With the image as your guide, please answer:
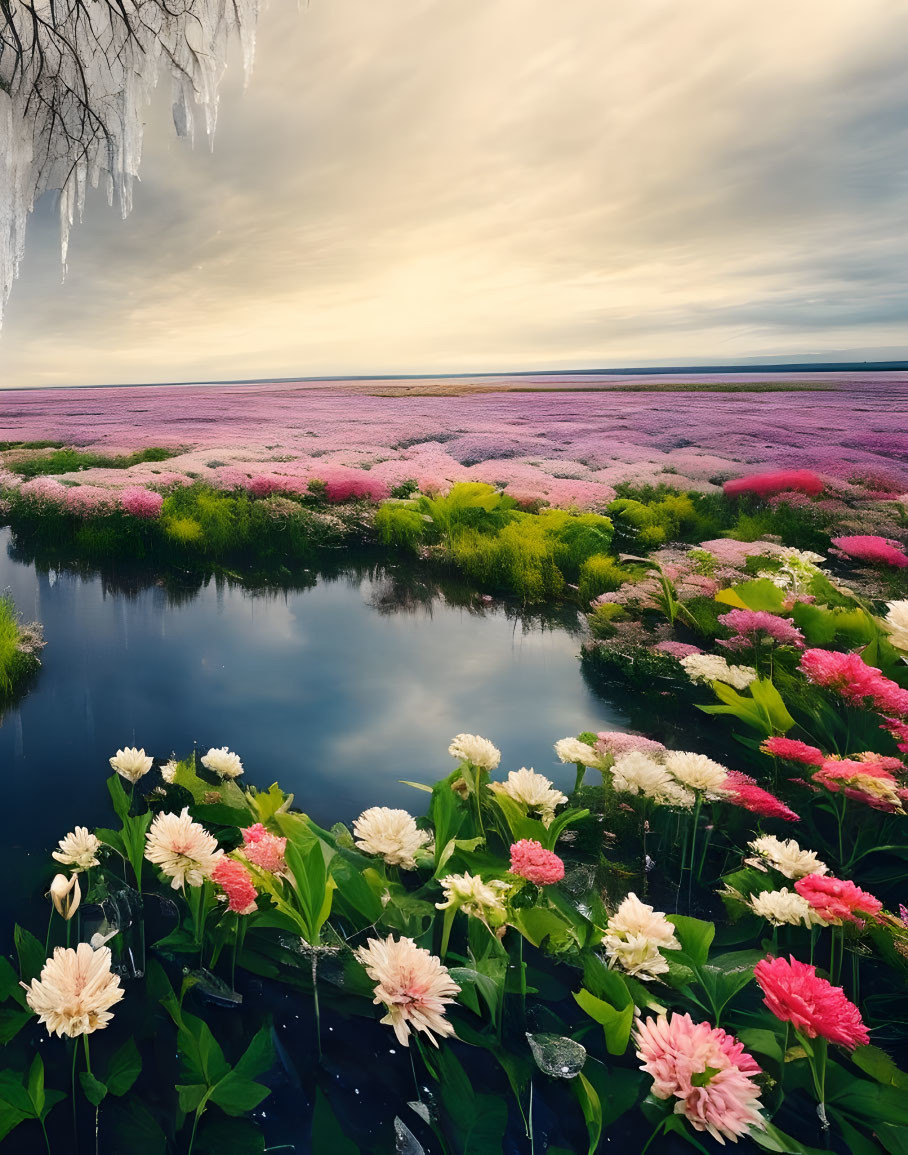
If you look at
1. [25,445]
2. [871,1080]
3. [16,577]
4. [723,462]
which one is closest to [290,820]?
[871,1080]

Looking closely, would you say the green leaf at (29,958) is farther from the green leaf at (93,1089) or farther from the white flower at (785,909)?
the white flower at (785,909)

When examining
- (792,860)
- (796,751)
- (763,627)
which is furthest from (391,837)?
(763,627)

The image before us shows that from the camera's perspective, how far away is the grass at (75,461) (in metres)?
7.30

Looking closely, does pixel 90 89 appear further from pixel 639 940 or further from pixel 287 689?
pixel 639 940

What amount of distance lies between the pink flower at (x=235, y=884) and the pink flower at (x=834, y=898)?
3.74ft

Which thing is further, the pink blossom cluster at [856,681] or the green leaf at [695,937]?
the pink blossom cluster at [856,681]

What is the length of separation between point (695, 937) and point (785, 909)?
0.75 ft

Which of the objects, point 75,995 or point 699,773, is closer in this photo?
point 75,995

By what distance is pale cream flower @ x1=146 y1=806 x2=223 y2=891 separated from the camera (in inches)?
48.6

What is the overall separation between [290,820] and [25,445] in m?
10.4

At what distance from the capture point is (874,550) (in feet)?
13.5

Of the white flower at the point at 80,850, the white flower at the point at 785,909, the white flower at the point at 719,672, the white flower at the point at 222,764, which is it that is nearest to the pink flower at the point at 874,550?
the white flower at the point at 719,672

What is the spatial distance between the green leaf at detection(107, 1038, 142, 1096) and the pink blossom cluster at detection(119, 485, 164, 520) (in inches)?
205

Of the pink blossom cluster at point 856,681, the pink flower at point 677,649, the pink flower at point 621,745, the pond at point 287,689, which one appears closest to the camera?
the pink blossom cluster at point 856,681
